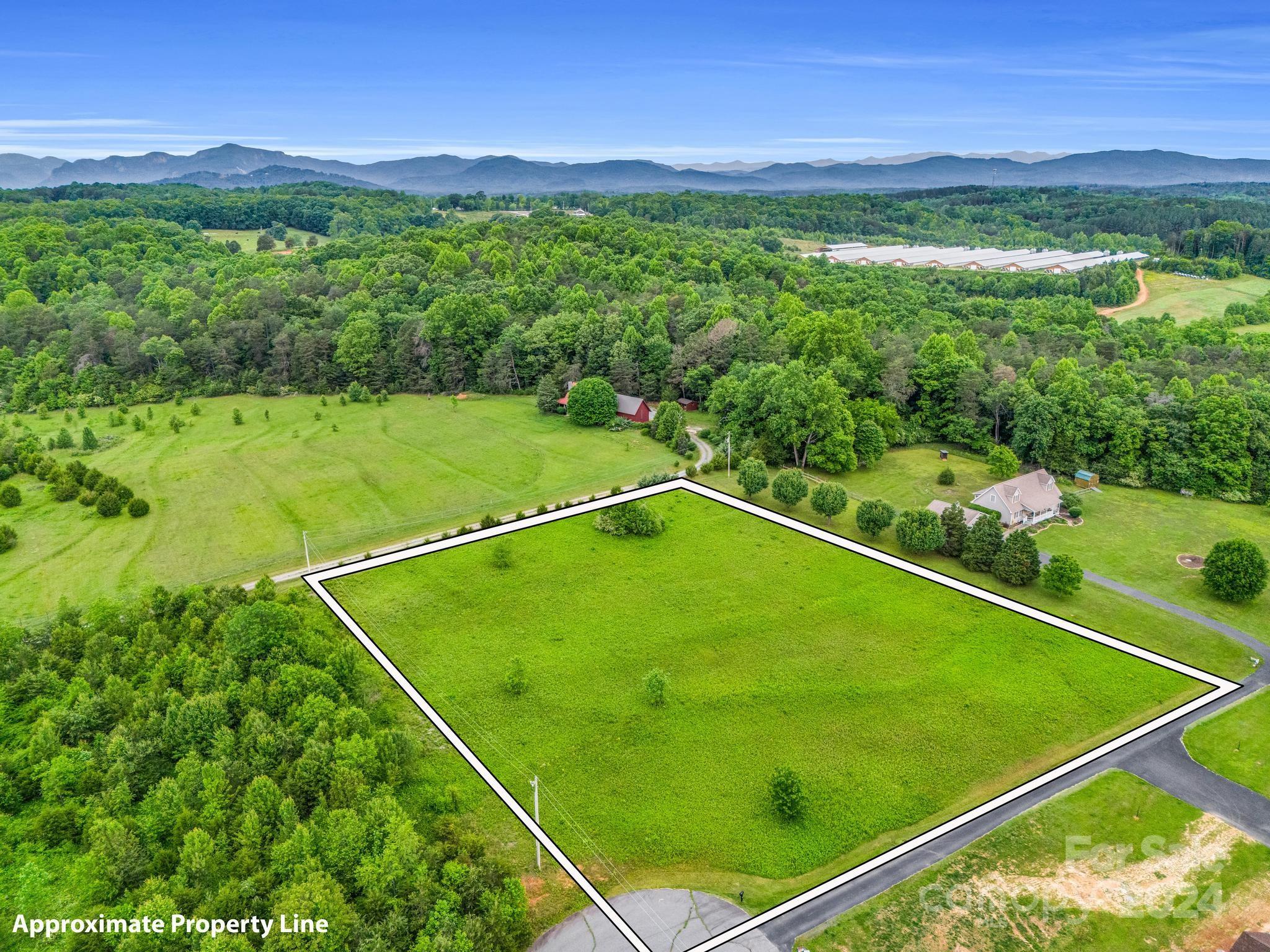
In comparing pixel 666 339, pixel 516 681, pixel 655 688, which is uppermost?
pixel 666 339

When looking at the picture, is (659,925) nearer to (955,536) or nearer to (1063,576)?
(1063,576)

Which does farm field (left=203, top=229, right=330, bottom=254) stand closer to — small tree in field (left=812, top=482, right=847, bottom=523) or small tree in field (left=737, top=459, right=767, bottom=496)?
small tree in field (left=737, top=459, right=767, bottom=496)

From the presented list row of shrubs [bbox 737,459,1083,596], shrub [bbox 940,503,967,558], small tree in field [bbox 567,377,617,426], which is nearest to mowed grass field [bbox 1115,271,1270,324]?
small tree in field [bbox 567,377,617,426]

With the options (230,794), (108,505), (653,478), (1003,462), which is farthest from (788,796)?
(108,505)

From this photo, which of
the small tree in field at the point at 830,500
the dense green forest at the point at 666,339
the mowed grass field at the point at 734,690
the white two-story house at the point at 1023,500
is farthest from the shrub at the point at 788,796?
the dense green forest at the point at 666,339

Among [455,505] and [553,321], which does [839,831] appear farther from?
[553,321]

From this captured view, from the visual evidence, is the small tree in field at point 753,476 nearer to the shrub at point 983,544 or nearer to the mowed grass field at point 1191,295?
the shrub at point 983,544
